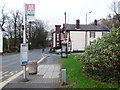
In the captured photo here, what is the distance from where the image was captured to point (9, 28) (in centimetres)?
9181

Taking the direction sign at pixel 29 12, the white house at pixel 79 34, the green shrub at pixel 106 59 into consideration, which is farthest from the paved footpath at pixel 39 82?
the white house at pixel 79 34

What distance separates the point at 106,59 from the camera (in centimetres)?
1109

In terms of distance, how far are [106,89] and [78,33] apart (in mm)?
68209

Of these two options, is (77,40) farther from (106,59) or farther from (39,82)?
(106,59)

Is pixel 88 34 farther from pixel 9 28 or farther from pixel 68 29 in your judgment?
pixel 9 28

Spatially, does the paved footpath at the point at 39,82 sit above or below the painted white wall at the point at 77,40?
below

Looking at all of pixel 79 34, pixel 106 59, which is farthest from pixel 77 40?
pixel 106 59

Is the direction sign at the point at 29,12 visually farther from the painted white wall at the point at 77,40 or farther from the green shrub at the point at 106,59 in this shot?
the painted white wall at the point at 77,40

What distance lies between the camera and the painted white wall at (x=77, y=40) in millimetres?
76562

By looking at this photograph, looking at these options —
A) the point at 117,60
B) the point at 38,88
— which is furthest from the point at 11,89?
the point at 117,60

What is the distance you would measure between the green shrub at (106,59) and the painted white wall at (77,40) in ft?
210

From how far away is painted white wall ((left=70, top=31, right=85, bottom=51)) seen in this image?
76.6 metres

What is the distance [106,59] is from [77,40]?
2606 inches

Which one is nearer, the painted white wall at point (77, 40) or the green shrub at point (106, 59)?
the green shrub at point (106, 59)
